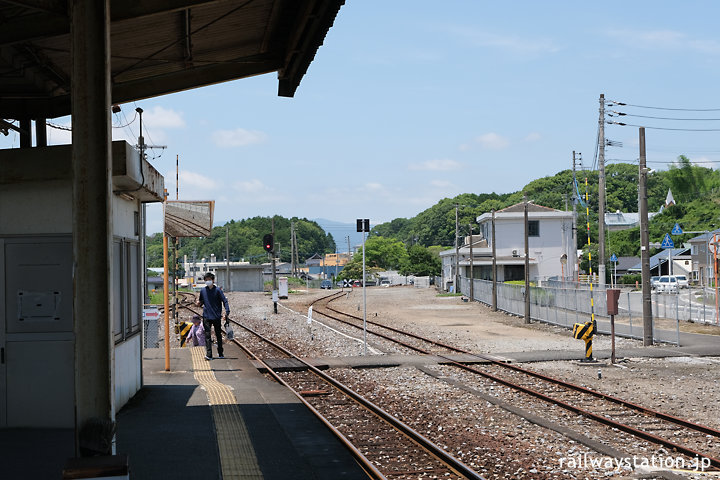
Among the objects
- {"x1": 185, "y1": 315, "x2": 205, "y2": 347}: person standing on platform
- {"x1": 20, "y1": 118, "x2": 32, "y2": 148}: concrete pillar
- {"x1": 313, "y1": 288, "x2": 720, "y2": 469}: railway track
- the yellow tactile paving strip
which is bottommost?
{"x1": 313, "y1": 288, "x2": 720, "y2": 469}: railway track

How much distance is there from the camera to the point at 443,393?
13.5 metres

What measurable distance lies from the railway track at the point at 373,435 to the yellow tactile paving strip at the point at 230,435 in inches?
46.2

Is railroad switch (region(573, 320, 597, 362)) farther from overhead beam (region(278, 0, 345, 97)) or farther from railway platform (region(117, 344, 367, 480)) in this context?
overhead beam (region(278, 0, 345, 97))

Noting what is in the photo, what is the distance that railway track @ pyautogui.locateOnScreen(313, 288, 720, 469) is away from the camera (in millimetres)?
9469

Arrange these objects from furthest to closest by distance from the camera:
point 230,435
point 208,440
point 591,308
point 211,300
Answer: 1. point 591,308
2. point 211,300
3. point 230,435
4. point 208,440

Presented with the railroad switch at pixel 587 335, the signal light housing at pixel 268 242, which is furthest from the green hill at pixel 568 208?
the railroad switch at pixel 587 335

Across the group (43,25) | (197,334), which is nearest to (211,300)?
(197,334)

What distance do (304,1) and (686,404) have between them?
863 centimetres

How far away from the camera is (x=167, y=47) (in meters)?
10.4

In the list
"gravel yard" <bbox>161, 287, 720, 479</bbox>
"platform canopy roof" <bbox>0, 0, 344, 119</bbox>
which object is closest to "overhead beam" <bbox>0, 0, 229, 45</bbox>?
"platform canopy roof" <bbox>0, 0, 344, 119</bbox>

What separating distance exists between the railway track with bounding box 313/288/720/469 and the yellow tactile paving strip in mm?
4974

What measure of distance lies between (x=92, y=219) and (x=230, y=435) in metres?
3.62

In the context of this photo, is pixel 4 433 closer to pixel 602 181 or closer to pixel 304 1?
pixel 304 1

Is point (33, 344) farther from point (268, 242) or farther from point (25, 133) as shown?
point (268, 242)
